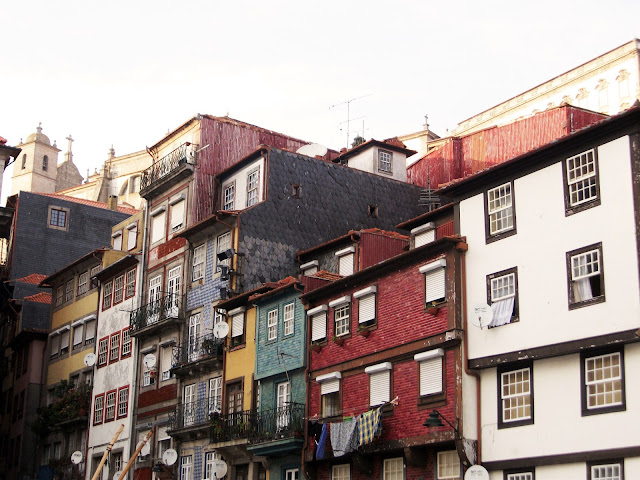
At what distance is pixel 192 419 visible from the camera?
4541cm

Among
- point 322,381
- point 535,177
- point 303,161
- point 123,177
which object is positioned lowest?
point 322,381

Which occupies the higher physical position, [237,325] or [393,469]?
[237,325]

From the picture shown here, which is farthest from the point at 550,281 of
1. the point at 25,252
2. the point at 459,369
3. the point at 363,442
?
the point at 25,252

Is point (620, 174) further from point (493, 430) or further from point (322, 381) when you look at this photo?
point (322, 381)

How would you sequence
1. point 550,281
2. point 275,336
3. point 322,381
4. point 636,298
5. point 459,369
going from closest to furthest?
point 636,298 → point 550,281 → point 459,369 → point 322,381 → point 275,336

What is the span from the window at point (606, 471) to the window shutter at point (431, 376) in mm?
6210

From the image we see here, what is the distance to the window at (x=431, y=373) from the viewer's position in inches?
1261

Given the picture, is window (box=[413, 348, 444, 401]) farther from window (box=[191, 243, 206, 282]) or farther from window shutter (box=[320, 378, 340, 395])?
window (box=[191, 243, 206, 282])

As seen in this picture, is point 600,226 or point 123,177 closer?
point 600,226

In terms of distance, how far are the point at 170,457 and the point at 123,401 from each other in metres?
8.71

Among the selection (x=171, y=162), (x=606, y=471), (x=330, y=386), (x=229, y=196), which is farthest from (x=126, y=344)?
(x=606, y=471)

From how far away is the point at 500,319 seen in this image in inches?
1195

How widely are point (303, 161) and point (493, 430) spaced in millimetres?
21462

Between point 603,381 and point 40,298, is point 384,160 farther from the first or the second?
point 603,381
